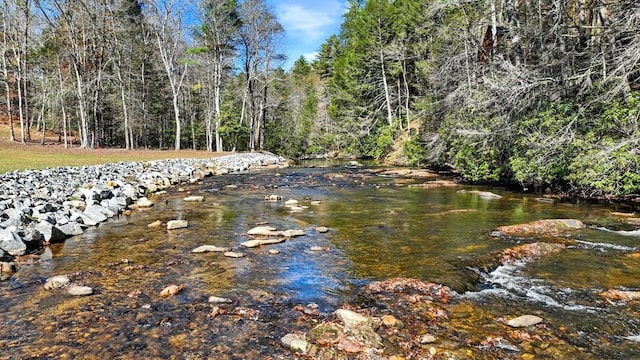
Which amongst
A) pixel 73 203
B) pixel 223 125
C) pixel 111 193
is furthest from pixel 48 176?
pixel 223 125

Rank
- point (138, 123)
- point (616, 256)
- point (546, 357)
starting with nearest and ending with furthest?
point (546, 357) → point (616, 256) → point (138, 123)

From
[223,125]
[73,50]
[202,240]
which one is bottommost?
[202,240]

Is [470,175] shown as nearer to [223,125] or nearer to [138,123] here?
[223,125]

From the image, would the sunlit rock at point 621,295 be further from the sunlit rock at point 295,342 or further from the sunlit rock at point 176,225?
the sunlit rock at point 176,225

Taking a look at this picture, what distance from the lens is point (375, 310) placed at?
3.99 metres

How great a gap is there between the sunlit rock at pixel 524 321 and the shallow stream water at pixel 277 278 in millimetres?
126

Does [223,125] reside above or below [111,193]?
above

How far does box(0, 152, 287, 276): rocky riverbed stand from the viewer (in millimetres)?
6105

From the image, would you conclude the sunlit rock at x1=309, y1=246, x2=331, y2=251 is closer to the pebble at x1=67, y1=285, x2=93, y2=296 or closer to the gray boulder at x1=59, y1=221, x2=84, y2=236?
the pebble at x1=67, y1=285, x2=93, y2=296

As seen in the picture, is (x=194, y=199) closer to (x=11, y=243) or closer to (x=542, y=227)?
(x=11, y=243)

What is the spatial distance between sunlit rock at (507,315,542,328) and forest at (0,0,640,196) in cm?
652

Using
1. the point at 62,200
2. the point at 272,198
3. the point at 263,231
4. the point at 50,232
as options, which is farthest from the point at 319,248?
the point at 62,200

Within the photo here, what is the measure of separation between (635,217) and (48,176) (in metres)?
14.6

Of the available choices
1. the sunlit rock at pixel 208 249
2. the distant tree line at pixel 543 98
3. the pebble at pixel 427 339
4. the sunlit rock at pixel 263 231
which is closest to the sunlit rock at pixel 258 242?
the sunlit rock at pixel 208 249
